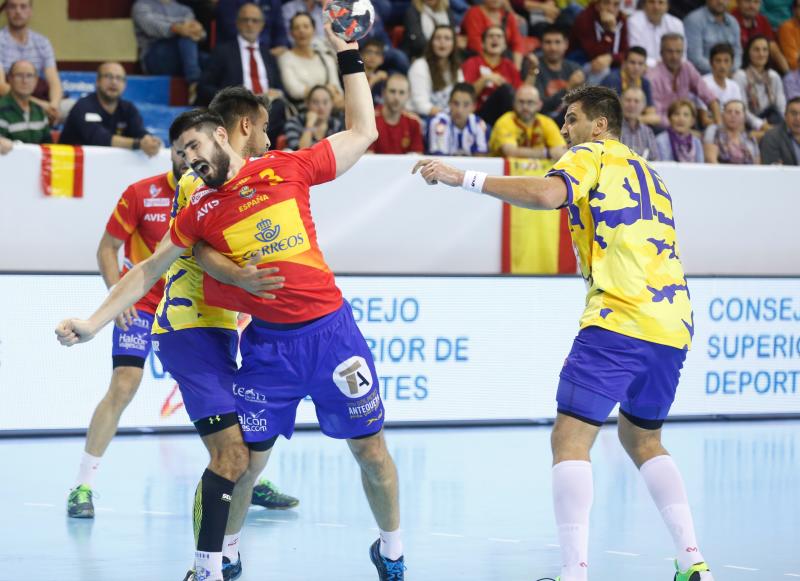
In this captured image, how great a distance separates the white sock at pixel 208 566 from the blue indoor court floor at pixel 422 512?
2.27 feet

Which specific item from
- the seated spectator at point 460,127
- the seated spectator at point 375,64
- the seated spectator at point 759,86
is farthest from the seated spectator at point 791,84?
the seated spectator at point 375,64

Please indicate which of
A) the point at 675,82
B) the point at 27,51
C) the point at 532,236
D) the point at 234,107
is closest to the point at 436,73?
the point at 532,236

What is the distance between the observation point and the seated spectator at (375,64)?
41.0ft

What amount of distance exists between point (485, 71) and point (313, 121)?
2.42m

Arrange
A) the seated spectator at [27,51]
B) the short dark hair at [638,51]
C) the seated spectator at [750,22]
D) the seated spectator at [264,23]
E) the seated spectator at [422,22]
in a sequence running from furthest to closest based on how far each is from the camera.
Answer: the seated spectator at [750,22] < the seated spectator at [422,22] < the short dark hair at [638,51] < the seated spectator at [264,23] < the seated spectator at [27,51]

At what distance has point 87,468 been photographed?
24.0 feet

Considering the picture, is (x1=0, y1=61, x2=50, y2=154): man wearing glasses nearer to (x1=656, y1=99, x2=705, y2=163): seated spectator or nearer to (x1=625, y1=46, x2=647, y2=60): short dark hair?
(x1=656, y1=99, x2=705, y2=163): seated spectator

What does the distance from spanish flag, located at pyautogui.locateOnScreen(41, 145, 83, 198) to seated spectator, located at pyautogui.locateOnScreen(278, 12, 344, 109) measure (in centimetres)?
280

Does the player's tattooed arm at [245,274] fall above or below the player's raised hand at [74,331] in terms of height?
above

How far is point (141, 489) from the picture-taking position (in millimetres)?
8039

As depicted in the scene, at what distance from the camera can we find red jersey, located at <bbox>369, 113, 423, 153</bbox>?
1180 cm

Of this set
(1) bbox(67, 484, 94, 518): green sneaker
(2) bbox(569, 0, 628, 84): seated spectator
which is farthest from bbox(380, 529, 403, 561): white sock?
(2) bbox(569, 0, 628, 84): seated spectator

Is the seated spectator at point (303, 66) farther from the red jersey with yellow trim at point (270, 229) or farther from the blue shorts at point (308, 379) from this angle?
the blue shorts at point (308, 379)

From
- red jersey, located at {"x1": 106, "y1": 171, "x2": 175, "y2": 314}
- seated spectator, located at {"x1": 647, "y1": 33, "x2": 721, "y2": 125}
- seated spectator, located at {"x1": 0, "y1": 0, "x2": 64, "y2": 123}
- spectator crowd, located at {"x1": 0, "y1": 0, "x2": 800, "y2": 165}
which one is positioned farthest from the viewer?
seated spectator, located at {"x1": 647, "y1": 33, "x2": 721, "y2": 125}
